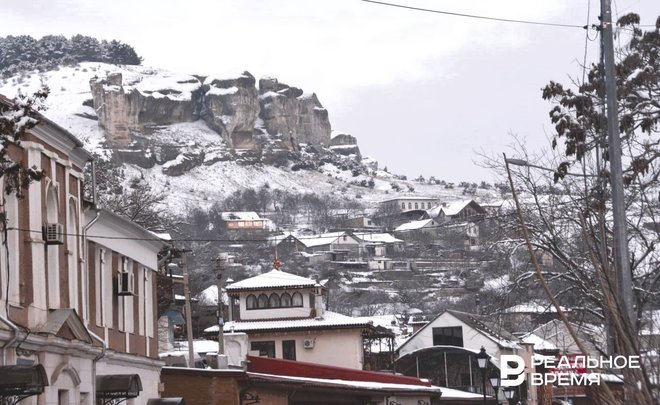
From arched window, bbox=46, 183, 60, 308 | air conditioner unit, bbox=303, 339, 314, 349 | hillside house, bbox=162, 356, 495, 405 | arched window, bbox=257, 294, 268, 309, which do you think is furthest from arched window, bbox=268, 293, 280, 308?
arched window, bbox=46, 183, 60, 308

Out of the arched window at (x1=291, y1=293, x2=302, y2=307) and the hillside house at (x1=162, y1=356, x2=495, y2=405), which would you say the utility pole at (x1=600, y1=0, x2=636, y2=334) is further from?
the arched window at (x1=291, y1=293, x2=302, y2=307)

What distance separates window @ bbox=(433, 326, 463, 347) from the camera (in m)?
73.7

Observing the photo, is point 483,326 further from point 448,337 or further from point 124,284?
point 124,284

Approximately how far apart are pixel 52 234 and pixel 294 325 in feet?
124

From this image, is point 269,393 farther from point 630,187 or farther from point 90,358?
point 630,187

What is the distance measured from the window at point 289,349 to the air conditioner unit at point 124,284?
105ft

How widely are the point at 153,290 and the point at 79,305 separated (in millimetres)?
7929

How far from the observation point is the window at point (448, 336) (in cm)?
7369

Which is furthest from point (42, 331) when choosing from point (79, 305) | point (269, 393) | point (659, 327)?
point (269, 393)

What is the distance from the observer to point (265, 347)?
58.6 meters

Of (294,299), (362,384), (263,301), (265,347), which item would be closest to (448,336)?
(294,299)

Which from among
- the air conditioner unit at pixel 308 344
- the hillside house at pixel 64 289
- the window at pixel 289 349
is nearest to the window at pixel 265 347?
the window at pixel 289 349

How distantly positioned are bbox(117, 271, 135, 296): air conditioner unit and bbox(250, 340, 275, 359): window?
3182cm

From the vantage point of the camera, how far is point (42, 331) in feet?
65.8
